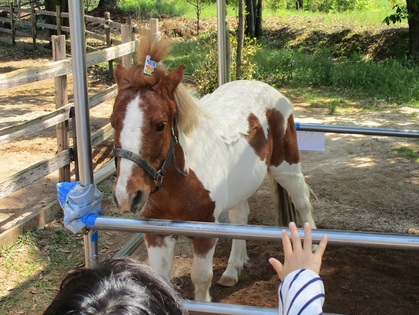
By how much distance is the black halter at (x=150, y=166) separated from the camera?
7.82 ft

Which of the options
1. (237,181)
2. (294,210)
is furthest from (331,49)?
(237,181)

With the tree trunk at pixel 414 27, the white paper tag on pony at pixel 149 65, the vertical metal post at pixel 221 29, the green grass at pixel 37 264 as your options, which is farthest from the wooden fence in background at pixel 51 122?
the tree trunk at pixel 414 27

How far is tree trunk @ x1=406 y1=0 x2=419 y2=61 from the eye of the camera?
1183 centimetres

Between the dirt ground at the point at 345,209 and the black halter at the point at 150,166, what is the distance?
1.74ft

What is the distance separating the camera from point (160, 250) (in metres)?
2.95

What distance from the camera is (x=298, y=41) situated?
16.2 meters

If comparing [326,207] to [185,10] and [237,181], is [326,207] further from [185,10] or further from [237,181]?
[185,10]

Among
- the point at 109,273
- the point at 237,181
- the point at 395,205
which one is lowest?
the point at 395,205

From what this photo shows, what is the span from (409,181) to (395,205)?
74cm

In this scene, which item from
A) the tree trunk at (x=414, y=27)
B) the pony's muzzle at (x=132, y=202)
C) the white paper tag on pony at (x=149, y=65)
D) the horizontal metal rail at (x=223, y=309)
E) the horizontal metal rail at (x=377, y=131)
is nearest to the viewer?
the horizontal metal rail at (x=223, y=309)

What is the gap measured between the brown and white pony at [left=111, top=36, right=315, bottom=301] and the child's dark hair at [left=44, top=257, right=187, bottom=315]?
1243 millimetres

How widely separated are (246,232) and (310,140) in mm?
2164

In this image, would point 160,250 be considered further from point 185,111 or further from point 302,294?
point 302,294

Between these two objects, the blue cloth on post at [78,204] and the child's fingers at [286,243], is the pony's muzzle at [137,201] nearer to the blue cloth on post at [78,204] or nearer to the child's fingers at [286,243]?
the blue cloth on post at [78,204]
